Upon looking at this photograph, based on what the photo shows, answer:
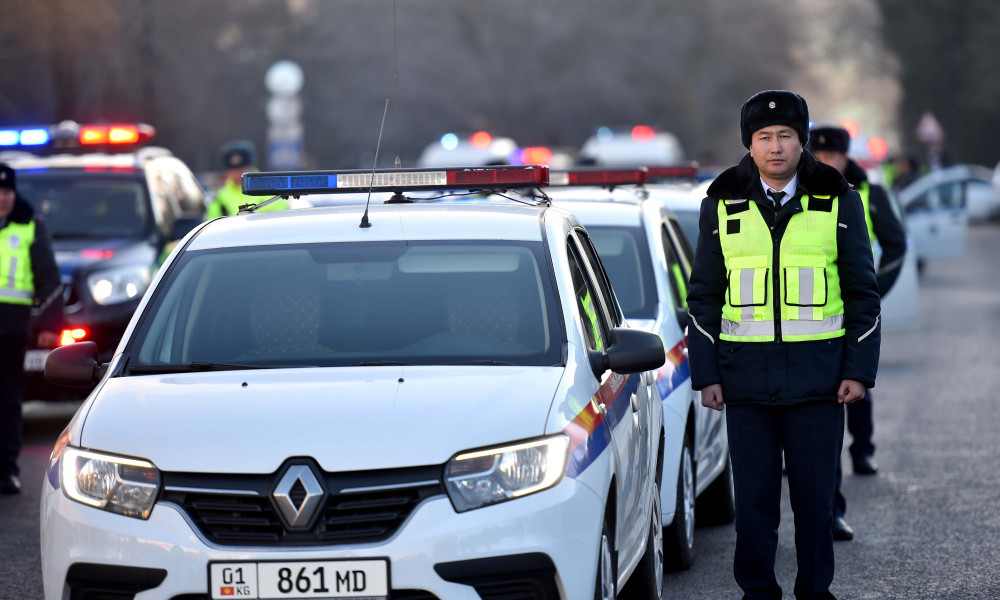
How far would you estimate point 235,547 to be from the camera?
4.57 metres

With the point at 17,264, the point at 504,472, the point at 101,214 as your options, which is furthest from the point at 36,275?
the point at 504,472

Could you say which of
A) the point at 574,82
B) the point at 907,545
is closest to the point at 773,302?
the point at 907,545

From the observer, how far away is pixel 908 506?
29.2ft

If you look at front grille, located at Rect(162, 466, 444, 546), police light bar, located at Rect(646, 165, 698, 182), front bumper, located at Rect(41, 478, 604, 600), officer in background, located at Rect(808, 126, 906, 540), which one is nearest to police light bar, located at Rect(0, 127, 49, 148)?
police light bar, located at Rect(646, 165, 698, 182)

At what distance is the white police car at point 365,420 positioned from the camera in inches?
180

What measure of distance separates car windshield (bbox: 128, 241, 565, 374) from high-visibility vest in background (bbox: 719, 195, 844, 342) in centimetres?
67

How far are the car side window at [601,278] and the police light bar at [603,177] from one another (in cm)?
290

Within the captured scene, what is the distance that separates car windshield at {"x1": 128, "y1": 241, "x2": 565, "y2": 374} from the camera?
5.47m

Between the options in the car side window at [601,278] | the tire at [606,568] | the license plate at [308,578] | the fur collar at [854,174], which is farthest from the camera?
the fur collar at [854,174]

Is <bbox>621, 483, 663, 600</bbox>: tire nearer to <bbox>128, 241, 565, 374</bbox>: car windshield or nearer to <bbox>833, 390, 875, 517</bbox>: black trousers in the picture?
<bbox>128, 241, 565, 374</bbox>: car windshield

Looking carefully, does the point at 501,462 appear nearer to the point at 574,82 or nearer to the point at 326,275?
the point at 326,275

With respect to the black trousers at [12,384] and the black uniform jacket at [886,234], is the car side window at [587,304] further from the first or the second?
the black trousers at [12,384]

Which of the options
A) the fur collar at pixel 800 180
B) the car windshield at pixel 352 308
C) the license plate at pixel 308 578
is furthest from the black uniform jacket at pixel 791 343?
the license plate at pixel 308 578

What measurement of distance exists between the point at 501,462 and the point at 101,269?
7.78 m
